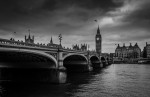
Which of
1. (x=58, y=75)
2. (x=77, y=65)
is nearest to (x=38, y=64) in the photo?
(x=58, y=75)

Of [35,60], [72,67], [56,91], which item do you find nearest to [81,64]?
[72,67]

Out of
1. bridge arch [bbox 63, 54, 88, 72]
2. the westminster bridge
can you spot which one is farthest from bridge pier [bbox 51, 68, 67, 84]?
bridge arch [bbox 63, 54, 88, 72]

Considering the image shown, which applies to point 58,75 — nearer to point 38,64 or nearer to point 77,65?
point 38,64

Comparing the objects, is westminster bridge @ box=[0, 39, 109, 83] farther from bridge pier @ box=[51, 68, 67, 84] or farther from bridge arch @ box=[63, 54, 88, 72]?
bridge arch @ box=[63, 54, 88, 72]

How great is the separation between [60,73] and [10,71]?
44.5ft

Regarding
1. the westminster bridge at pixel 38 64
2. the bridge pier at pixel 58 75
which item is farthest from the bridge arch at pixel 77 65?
the bridge pier at pixel 58 75

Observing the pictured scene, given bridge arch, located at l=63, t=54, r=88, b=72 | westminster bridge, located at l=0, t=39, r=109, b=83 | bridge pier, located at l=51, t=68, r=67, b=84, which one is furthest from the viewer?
bridge arch, located at l=63, t=54, r=88, b=72

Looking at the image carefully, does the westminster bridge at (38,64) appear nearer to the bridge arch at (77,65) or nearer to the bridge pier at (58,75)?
the bridge pier at (58,75)

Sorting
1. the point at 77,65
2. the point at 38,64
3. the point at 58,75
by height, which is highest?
the point at 38,64

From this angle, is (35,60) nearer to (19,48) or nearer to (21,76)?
(21,76)

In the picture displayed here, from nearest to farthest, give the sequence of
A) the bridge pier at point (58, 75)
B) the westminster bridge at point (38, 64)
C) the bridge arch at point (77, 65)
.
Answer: the westminster bridge at point (38, 64) → the bridge pier at point (58, 75) → the bridge arch at point (77, 65)

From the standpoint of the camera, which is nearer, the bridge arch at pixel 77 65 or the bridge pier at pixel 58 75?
the bridge pier at pixel 58 75

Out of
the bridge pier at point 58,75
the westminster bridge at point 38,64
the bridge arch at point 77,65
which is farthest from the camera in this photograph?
the bridge arch at point 77,65

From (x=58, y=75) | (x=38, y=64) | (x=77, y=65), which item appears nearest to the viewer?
(x=58, y=75)
